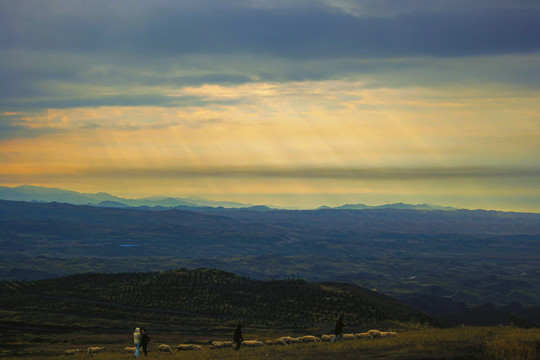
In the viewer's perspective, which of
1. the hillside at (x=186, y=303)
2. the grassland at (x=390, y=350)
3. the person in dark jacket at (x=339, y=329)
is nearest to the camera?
the grassland at (x=390, y=350)

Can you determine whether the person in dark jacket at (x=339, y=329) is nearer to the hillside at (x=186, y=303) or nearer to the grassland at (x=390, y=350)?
the grassland at (x=390, y=350)

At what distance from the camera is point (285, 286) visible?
121375 millimetres

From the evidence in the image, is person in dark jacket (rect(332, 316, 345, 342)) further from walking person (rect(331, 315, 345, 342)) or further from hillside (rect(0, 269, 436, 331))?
hillside (rect(0, 269, 436, 331))

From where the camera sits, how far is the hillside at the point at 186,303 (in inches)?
3440

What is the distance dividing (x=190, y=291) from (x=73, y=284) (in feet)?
106

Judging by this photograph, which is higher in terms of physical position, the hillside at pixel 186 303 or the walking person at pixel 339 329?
the walking person at pixel 339 329

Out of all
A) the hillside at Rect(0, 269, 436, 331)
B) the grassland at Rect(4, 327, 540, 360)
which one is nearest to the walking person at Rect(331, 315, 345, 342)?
the grassland at Rect(4, 327, 540, 360)

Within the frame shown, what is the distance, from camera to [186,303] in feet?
360

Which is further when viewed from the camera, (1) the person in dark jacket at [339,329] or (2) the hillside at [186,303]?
(2) the hillside at [186,303]

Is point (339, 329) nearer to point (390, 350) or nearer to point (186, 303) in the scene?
point (390, 350)

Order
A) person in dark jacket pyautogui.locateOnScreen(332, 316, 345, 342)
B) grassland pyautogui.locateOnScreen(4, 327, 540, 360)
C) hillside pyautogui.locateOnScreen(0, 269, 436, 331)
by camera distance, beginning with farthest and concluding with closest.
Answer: hillside pyautogui.locateOnScreen(0, 269, 436, 331)
person in dark jacket pyautogui.locateOnScreen(332, 316, 345, 342)
grassland pyautogui.locateOnScreen(4, 327, 540, 360)

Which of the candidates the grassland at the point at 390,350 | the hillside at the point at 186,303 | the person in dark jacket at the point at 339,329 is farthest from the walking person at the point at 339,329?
the hillside at the point at 186,303

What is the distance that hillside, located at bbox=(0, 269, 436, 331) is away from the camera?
87.4m

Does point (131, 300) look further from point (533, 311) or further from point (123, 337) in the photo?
point (533, 311)
